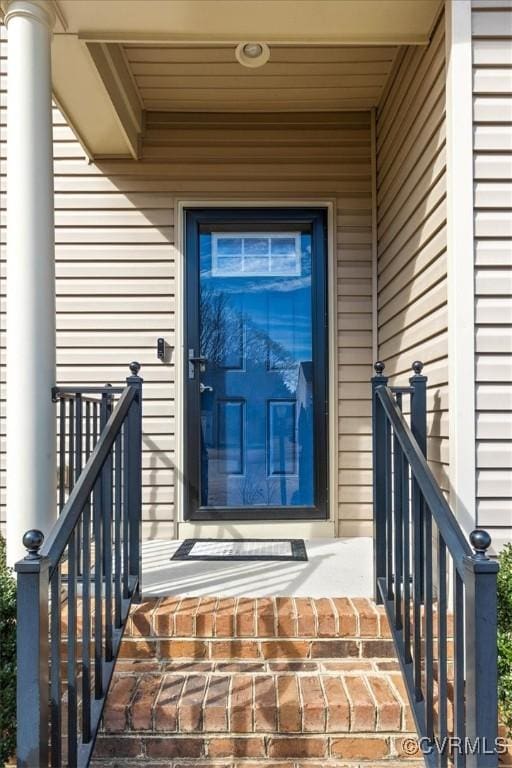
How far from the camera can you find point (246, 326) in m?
3.43

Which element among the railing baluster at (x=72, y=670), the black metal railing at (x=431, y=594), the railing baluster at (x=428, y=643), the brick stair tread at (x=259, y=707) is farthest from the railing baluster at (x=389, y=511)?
the railing baluster at (x=72, y=670)

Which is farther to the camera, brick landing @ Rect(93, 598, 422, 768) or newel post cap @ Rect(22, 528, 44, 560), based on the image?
brick landing @ Rect(93, 598, 422, 768)

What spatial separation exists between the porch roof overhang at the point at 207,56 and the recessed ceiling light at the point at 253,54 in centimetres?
8

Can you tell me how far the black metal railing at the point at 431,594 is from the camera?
128cm

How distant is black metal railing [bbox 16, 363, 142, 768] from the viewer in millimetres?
1300

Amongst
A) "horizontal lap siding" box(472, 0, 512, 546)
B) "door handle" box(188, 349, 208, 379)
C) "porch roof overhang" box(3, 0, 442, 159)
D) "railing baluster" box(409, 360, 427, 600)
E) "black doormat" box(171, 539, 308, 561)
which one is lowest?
"black doormat" box(171, 539, 308, 561)

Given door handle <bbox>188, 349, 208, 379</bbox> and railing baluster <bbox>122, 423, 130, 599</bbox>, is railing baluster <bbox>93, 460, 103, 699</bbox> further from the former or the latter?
door handle <bbox>188, 349, 208, 379</bbox>

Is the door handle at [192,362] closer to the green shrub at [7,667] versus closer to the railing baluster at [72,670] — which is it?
the green shrub at [7,667]

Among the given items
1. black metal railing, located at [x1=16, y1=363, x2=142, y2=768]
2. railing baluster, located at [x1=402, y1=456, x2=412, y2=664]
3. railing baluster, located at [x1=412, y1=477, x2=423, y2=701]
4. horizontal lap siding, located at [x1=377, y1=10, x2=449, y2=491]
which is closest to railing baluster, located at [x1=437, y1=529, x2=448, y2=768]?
railing baluster, located at [x1=412, y1=477, x2=423, y2=701]

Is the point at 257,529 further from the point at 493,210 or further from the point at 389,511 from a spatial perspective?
the point at 493,210

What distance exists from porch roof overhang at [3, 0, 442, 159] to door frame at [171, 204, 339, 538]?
0.55m

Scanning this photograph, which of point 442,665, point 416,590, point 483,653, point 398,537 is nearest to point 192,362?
point 398,537

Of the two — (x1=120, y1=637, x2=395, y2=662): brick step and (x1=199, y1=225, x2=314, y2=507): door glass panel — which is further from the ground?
(x1=199, y1=225, x2=314, y2=507): door glass panel

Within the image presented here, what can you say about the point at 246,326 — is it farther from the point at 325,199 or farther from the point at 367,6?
the point at 367,6
